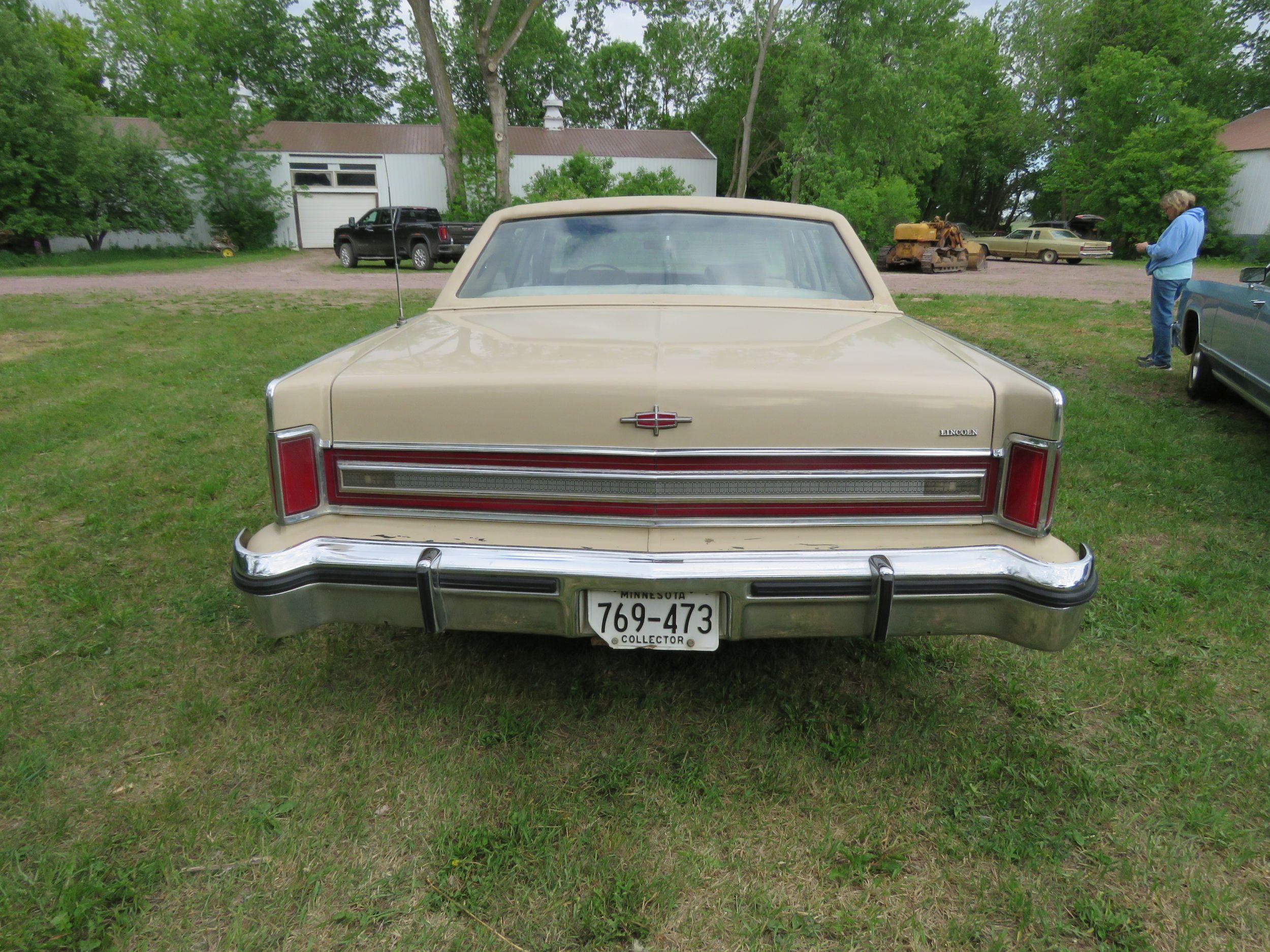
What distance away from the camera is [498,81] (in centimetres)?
2422

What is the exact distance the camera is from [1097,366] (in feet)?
26.7

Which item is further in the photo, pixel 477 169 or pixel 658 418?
pixel 477 169

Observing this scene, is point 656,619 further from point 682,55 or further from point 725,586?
point 682,55

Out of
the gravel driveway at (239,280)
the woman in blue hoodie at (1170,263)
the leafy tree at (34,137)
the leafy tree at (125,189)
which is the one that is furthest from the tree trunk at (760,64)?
the woman in blue hoodie at (1170,263)

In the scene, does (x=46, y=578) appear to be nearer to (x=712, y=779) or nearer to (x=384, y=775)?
(x=384, y=775)

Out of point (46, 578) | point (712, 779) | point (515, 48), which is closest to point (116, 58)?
point (515, 48)

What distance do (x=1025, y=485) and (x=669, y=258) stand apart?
6.00ft

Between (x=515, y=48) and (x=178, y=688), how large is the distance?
4421 cm

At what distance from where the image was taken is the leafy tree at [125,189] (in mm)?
23297

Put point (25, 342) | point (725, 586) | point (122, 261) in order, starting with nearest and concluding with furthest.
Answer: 1. point (725, 586)
2. point (25, 342)
3. point (122, 261)

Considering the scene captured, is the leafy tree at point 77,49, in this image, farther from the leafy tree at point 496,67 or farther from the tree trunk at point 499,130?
the tree trunk at point 499,130

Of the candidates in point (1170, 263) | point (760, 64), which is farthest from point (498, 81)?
point (1170, 263)

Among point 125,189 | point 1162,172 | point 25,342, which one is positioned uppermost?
point 1162,172

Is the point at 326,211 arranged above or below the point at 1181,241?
above
